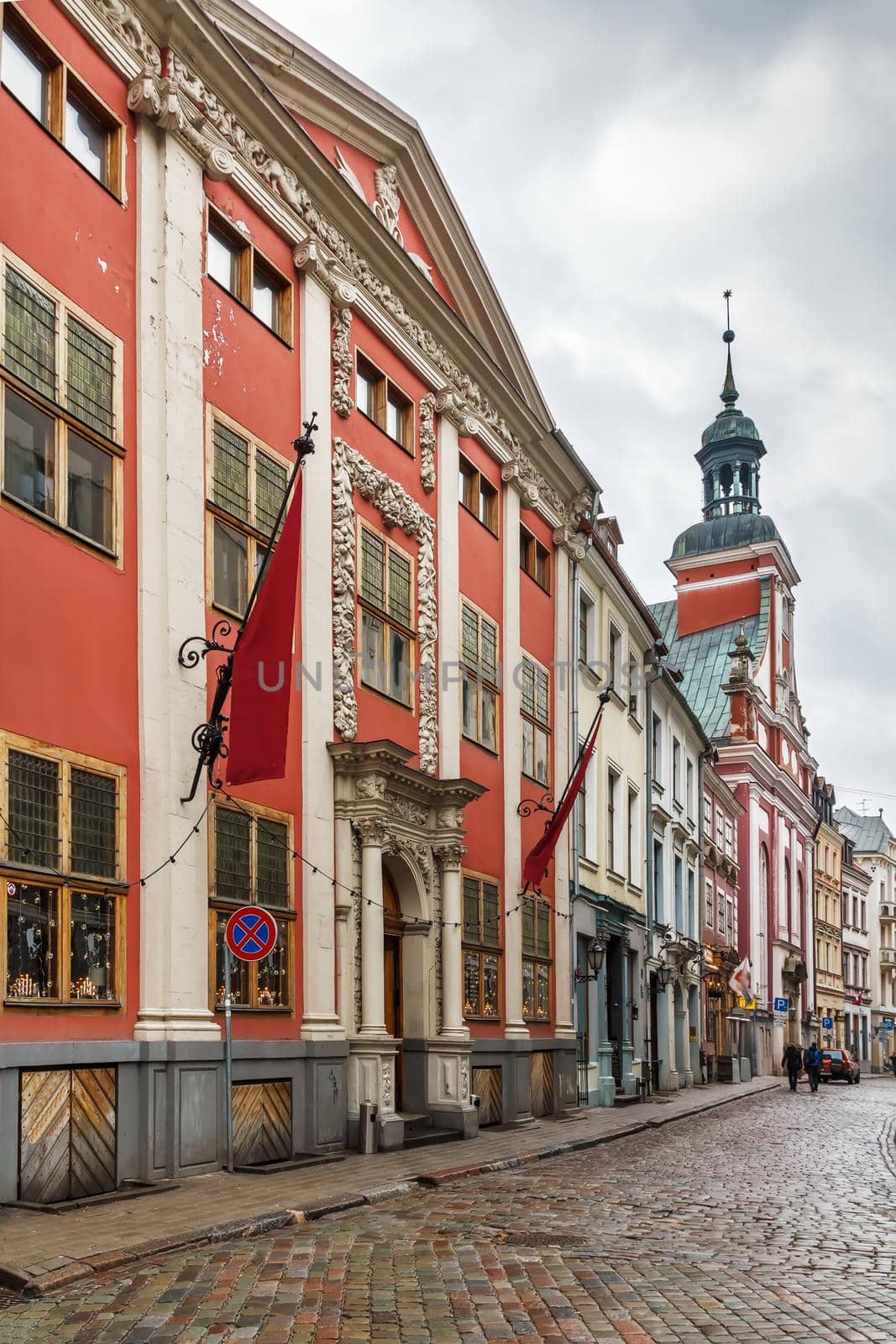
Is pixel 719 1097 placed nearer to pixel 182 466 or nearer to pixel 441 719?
pixel 441 719

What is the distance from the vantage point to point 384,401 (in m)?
22.2

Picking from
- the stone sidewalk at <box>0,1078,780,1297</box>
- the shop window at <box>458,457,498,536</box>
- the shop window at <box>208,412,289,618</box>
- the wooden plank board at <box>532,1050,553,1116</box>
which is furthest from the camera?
the wooden plank board at <box>532,1050,553,1116</box>

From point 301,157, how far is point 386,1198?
40.1 ft

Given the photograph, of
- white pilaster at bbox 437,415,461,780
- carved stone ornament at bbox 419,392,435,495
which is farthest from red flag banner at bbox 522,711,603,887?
carved stone ornament at bbox 419,392,435,495

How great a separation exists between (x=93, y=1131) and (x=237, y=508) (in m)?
7.03

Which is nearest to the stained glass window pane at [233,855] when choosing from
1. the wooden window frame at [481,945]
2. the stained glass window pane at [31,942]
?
the stained glass window pane at [31,942]

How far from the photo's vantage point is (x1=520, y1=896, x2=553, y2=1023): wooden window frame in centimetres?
2711

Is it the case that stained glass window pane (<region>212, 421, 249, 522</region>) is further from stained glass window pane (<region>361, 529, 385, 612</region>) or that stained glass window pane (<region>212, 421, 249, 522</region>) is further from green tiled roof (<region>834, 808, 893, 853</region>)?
green tiled roof (<region>834, 808, 893, 853</region>)

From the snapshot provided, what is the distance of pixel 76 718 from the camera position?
14.2 m

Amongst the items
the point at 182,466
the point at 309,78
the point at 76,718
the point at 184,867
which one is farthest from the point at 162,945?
the point at 309,78

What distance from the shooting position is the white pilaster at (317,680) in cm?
1850

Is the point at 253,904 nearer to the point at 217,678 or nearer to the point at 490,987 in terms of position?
the point at 217,678

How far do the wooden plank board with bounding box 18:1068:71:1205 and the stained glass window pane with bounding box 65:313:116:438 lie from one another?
6036mm

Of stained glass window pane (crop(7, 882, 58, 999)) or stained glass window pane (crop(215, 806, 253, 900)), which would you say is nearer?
stained glass window pane (crop(7, 882, 58, 999))
